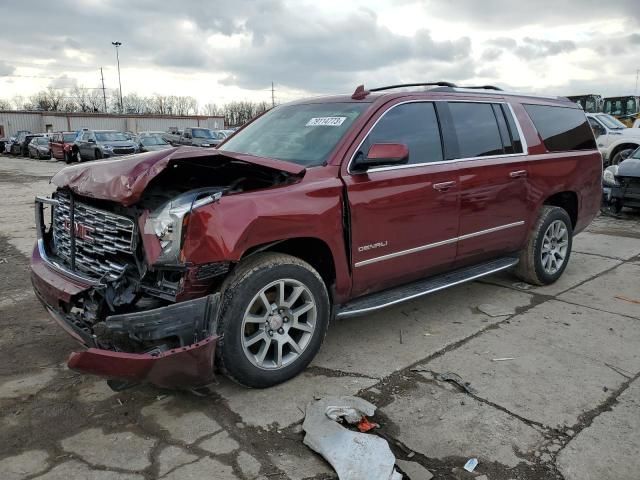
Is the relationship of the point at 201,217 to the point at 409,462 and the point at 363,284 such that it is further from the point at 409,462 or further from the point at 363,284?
the point at 409,462

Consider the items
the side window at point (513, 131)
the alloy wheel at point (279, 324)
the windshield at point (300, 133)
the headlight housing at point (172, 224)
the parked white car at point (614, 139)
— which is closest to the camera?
the headlight housing at point (172, 224)

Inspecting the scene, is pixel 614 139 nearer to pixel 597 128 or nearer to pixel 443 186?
pixel 597 128

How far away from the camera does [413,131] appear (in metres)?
4.13

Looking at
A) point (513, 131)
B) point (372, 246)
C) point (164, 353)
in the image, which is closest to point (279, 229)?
point (372, 246)

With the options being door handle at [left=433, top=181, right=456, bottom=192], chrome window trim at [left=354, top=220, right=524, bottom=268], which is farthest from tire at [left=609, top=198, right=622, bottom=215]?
door handle at [left=433, top=181, right=456, bottom=192]

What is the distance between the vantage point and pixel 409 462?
2693 millimetres

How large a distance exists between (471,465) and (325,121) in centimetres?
256

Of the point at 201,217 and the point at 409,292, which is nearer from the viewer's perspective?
the point at 201,217

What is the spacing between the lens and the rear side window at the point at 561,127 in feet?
17.4

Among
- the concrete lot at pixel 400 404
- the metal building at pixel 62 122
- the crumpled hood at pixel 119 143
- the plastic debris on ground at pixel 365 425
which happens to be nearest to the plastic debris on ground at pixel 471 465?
the concrete lot at pixel 400 404

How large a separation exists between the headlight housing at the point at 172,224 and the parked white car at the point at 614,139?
40.7 ft

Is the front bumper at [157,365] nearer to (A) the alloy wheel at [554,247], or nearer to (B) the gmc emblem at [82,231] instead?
(B) the gmc emblem at [82,231]

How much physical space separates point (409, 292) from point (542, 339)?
1.13 meters

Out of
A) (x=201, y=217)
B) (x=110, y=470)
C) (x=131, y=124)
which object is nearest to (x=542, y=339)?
(x=201, y=217)
